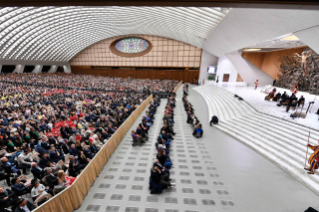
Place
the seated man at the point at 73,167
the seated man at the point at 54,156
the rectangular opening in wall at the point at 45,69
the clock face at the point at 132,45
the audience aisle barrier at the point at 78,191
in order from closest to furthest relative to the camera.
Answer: the audience aisle barrier at the point at 78,191, the seated man at the point at 73,167, the seated man at the point at 54,156, the clock face at the point at 132,45, the rectangular opening in wall at the point at 45,69

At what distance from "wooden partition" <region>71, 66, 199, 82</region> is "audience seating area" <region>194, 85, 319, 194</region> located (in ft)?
90.9

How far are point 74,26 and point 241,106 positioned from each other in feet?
99.8

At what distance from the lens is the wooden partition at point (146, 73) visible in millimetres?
38406

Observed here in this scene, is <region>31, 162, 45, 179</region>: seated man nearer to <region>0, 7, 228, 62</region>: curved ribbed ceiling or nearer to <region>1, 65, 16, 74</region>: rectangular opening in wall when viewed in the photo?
<region>0, 7, 228, 62</region>: curved ribbed ceiling

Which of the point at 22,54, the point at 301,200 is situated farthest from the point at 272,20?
the point at 22,54

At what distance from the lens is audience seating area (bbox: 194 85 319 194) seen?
603 centimetres

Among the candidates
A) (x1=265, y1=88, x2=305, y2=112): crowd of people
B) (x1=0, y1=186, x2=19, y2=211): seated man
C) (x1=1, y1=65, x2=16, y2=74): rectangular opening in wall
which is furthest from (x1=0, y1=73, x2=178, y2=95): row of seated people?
(x1=0, y1=186, x2=19, y2=211): seated man

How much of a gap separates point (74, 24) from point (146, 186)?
30.9 meters

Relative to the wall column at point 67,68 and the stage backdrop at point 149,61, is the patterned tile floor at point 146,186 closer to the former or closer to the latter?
the stage backdrop at point 149,61

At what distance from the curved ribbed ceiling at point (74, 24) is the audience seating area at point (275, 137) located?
347 inches

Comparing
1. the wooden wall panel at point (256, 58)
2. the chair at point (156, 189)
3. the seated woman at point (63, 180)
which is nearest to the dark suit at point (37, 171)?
the seated woman at point (63, 180)

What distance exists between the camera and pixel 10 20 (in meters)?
21.1

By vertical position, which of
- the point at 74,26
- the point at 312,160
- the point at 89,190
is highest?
the point at 74,26

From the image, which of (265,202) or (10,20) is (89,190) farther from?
(10,20)
